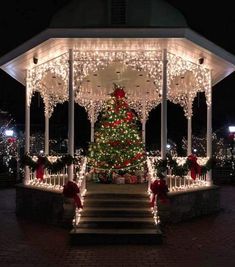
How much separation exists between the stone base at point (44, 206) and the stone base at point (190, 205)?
7.47ft

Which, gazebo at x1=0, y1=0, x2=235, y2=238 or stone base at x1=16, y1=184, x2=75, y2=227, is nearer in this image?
gazebo at x1=0, y1=0, x2=235, y2=238

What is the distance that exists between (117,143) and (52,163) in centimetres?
337

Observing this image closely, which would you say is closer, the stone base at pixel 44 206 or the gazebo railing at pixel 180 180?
the stone base at pixel 44 206

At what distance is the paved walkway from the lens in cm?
904

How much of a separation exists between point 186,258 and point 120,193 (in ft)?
13.2

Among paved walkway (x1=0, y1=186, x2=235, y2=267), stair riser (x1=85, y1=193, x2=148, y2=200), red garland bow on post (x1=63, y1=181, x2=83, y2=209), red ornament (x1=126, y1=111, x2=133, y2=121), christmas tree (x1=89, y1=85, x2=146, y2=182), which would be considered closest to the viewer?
paved walkway (x1=0, y1=186, x2=235, y2=267)

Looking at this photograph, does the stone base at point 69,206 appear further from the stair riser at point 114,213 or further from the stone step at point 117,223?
the stone step at point 117,223

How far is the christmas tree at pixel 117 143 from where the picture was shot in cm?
1627

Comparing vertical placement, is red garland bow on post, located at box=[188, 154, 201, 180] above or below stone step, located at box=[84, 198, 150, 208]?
above

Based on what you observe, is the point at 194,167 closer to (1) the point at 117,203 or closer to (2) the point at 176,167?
(2) the point at 176,167

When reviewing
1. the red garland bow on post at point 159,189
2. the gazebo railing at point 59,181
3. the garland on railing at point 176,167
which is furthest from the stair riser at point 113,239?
the gazebo railing at point 59,181

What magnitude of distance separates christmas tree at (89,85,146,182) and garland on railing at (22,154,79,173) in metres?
2.56
